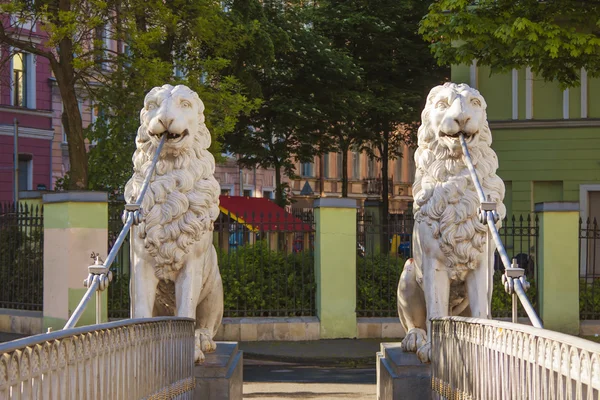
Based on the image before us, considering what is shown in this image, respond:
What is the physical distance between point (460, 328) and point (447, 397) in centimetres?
82

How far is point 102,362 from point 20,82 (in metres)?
38.8

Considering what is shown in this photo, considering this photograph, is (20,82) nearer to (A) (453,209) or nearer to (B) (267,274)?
(B) (267,274)

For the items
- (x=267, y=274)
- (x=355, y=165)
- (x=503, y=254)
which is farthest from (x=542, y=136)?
(x=355, y=165)

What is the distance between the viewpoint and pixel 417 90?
37312mm

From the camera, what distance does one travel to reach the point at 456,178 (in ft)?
31.0

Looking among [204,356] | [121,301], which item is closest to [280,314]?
[121,301]

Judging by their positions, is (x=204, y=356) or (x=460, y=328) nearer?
(x=460, y=328)

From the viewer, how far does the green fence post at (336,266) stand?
18.6 metres

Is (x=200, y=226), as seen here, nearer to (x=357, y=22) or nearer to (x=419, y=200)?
(x=419, y=200)

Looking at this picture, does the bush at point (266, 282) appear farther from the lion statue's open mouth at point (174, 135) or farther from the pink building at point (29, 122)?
the pink building at point (29, 122)

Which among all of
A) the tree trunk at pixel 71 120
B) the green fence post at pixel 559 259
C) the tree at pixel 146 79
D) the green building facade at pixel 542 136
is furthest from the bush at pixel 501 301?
the green building facade at pixel 542 136

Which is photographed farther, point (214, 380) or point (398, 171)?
point (398, 171)

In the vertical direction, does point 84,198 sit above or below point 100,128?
below

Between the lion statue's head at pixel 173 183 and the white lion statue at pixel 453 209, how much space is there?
1.90m
